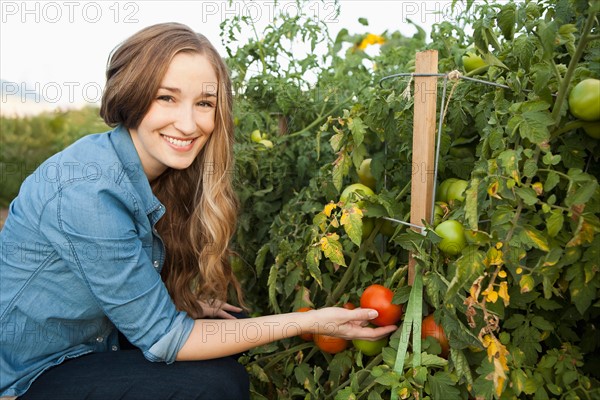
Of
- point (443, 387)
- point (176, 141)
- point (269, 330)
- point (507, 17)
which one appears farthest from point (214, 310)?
point (507, 17)

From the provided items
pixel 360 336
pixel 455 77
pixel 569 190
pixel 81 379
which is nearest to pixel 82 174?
pixel 81 379

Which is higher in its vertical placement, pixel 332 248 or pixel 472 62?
pixel 472 62

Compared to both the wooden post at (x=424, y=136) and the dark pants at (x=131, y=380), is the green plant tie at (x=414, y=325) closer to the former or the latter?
the wooden post at (x=424, y=136)

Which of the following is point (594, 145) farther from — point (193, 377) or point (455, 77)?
point (193, 377)

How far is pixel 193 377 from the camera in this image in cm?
148

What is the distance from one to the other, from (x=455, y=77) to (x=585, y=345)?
72cm

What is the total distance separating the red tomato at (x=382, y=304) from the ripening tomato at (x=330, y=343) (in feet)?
0.45

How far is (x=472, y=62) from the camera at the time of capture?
1.62 meters

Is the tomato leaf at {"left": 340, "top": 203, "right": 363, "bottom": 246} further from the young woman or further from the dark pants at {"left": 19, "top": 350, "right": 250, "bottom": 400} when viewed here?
the dark pants at {"left": 19, "top": 350, "right": 250, "bottom": 400}

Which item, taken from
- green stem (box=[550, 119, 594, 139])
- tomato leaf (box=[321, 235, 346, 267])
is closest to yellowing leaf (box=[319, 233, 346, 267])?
tomato leaf (box=[321, 235, 346, 267])

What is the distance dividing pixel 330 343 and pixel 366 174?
0.47 metres

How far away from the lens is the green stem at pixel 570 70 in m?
1.15

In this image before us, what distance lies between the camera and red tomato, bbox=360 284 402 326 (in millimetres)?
1484

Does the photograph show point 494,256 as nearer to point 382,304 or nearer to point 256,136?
point 382,304
